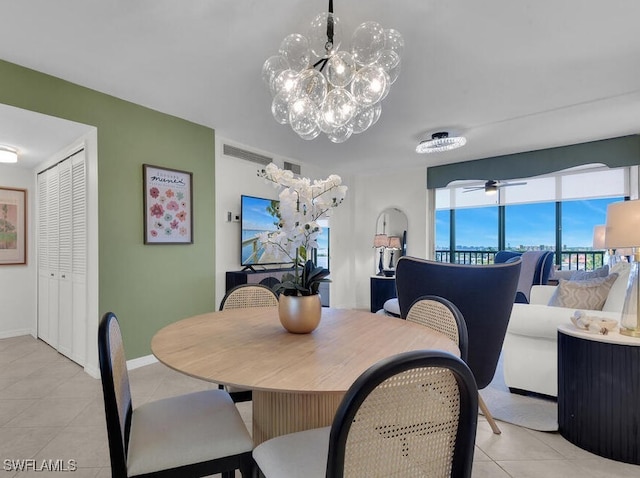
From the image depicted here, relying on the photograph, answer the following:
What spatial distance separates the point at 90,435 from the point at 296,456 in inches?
68.4

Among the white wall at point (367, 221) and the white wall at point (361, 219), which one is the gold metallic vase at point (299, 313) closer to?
the white wall at point (361, 219)

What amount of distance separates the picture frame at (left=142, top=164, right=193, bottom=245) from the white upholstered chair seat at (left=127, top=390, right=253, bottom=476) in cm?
227

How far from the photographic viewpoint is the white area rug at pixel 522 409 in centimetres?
→ 213

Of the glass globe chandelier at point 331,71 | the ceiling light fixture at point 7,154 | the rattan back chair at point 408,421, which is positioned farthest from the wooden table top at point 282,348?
the ceiling light fixture at point 7,154

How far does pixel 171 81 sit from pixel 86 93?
0.75 meters

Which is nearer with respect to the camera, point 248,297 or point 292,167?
point 248,297

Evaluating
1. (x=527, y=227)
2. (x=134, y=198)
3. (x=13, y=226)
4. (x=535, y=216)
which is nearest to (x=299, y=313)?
(x=134, y=198)

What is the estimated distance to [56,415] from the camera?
2.25 metres

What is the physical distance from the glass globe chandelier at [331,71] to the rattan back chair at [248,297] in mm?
1113

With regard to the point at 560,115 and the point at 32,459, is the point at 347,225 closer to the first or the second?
the point at 560,115

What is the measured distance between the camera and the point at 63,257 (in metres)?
3.43

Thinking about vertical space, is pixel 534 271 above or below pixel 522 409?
above

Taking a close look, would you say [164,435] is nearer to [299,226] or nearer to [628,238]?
[299,226]

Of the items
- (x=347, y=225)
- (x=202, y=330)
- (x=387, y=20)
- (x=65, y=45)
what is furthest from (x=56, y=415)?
(x=347, y=225)
